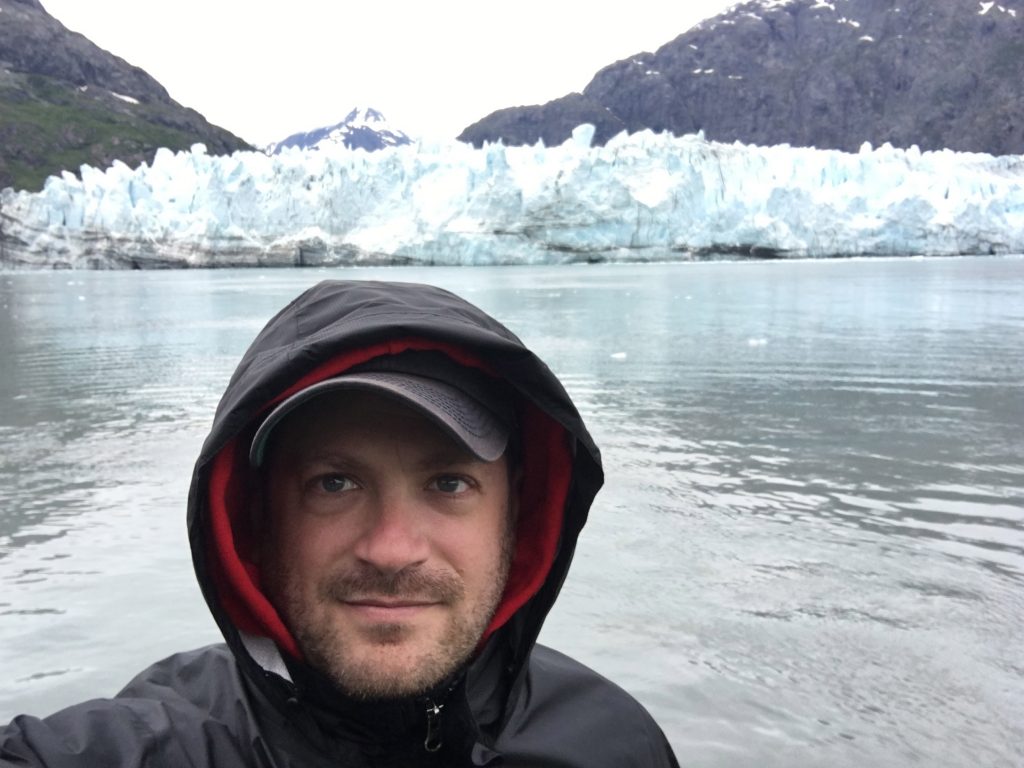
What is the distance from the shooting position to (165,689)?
4.00 ft

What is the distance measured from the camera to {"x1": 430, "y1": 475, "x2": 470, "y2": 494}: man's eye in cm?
113

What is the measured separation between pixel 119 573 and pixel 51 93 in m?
114

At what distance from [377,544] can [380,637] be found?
0.11m

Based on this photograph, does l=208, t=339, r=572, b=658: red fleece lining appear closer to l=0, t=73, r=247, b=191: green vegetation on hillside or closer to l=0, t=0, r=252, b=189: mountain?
l=0, t=73, r=247, b=191: green vegetation on hillside

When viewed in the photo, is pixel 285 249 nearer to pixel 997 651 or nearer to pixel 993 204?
pixel 993 204

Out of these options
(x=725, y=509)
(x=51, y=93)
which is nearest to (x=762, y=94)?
(x=51, y=93)

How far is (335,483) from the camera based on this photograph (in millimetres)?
1110

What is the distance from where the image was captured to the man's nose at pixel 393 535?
1.06 metres

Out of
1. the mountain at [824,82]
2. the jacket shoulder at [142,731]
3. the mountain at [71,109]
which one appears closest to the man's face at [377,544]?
the jacket shoulder at [142,731]

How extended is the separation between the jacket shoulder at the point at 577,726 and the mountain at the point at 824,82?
408 feet

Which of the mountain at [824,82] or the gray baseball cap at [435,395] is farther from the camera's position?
the mountain at [824,82]

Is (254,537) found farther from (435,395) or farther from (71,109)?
(71,109)

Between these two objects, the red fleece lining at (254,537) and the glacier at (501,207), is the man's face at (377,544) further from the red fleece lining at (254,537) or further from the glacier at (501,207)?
the glacier at (501,207)

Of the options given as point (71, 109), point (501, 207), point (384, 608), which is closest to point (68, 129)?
point (71, 109)
